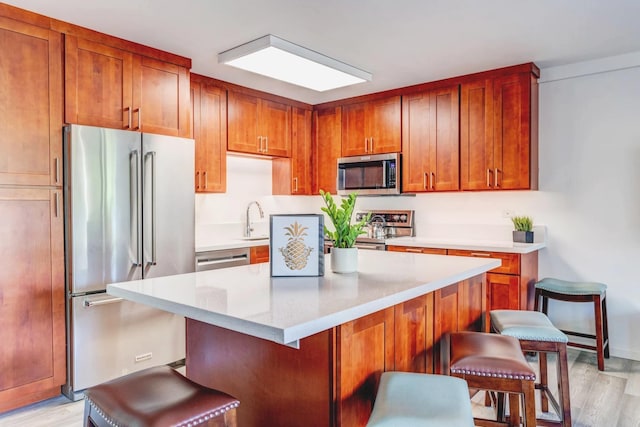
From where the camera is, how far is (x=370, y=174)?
453 cm

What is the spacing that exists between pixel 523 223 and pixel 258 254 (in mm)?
→ 2342

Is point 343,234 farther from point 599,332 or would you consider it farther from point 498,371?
point 599,332

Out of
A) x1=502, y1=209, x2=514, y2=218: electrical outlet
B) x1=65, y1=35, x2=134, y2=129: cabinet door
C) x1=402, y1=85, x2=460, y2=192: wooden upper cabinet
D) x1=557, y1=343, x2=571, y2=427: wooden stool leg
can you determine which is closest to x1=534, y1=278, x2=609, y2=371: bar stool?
x1=502, y1=209, x2=514, y2=218: electrical outlet

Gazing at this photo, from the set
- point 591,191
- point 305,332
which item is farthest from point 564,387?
point 591,191

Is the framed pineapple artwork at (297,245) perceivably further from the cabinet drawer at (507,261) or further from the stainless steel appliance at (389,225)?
the stainless steel appliance at (389,225)

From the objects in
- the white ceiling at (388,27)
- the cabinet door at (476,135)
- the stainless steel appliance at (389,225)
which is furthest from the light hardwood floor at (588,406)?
the white ceiling at (388,27)

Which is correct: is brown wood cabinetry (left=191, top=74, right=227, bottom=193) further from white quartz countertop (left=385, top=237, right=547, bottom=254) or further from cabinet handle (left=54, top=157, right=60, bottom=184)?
white quartz countertop (left=385, top=237, right=547, bottom=254)

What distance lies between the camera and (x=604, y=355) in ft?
11.2

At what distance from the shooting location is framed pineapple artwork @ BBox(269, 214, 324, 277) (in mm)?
1869

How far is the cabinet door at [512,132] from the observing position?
11.8 ft

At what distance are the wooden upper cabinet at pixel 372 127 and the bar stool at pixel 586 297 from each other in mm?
1843

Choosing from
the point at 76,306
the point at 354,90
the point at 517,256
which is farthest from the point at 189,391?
the point at 354,90

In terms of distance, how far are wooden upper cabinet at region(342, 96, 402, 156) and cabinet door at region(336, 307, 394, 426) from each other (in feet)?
9.44

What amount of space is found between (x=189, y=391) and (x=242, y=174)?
3.40 metres
